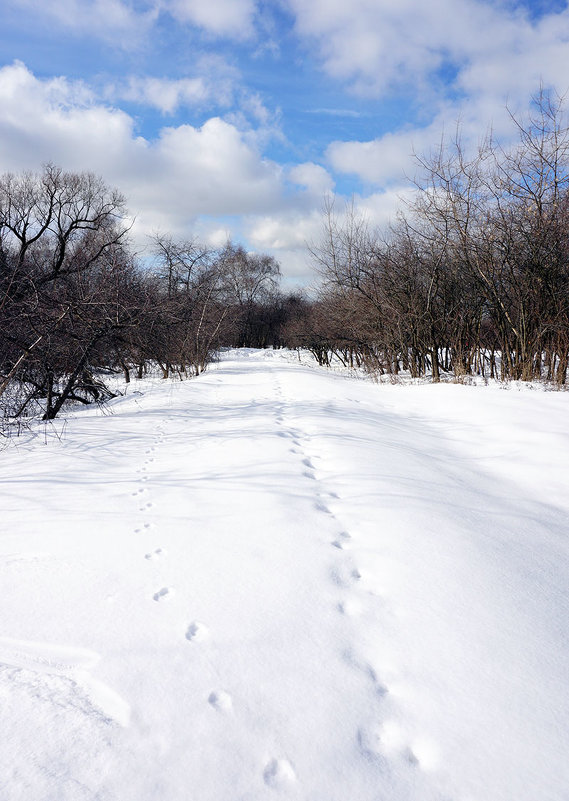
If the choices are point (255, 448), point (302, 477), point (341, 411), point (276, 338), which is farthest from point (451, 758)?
point (276, 338)

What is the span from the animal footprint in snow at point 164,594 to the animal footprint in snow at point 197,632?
300 mm

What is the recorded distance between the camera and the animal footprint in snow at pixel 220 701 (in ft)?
6.12

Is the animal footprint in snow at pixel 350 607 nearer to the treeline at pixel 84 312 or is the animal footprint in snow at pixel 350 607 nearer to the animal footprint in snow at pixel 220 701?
the animal footprint in snow at pixel 220 701

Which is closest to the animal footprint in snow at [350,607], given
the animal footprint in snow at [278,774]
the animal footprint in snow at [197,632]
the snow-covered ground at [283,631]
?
the snow-covered ground at [283,631]

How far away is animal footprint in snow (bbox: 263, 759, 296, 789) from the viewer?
1562 millimetres

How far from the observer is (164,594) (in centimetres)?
268

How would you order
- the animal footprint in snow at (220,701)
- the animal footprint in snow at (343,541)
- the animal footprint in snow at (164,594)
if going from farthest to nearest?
the animal footprint in snow at (343,541) → the animal footprint in snow at (164,594) → the animal footprint in snow at (220,701)

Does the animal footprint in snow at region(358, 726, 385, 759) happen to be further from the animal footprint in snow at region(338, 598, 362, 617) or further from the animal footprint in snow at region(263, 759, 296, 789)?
the animal footprint in snow at region(338, 598, 362, 617)

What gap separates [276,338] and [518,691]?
5744cm

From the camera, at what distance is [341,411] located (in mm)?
8391

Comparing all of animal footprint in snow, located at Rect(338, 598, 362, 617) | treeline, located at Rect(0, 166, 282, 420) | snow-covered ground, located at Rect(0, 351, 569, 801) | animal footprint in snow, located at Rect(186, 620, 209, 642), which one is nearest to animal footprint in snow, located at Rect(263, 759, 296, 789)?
snow-covered ground, located at Rect(0, 351, 569, 801)

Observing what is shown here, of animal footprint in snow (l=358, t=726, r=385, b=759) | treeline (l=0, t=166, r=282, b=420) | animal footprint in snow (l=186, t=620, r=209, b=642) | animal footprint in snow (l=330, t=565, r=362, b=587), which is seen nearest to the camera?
animal footprint in snow (l=358, t=726, r=385, b=759)

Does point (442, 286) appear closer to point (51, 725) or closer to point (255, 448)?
point (255, 448)

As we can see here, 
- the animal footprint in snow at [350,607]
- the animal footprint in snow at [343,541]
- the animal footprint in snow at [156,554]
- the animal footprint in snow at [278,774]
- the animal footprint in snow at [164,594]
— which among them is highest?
the animal footprint in snow at [343,541]
